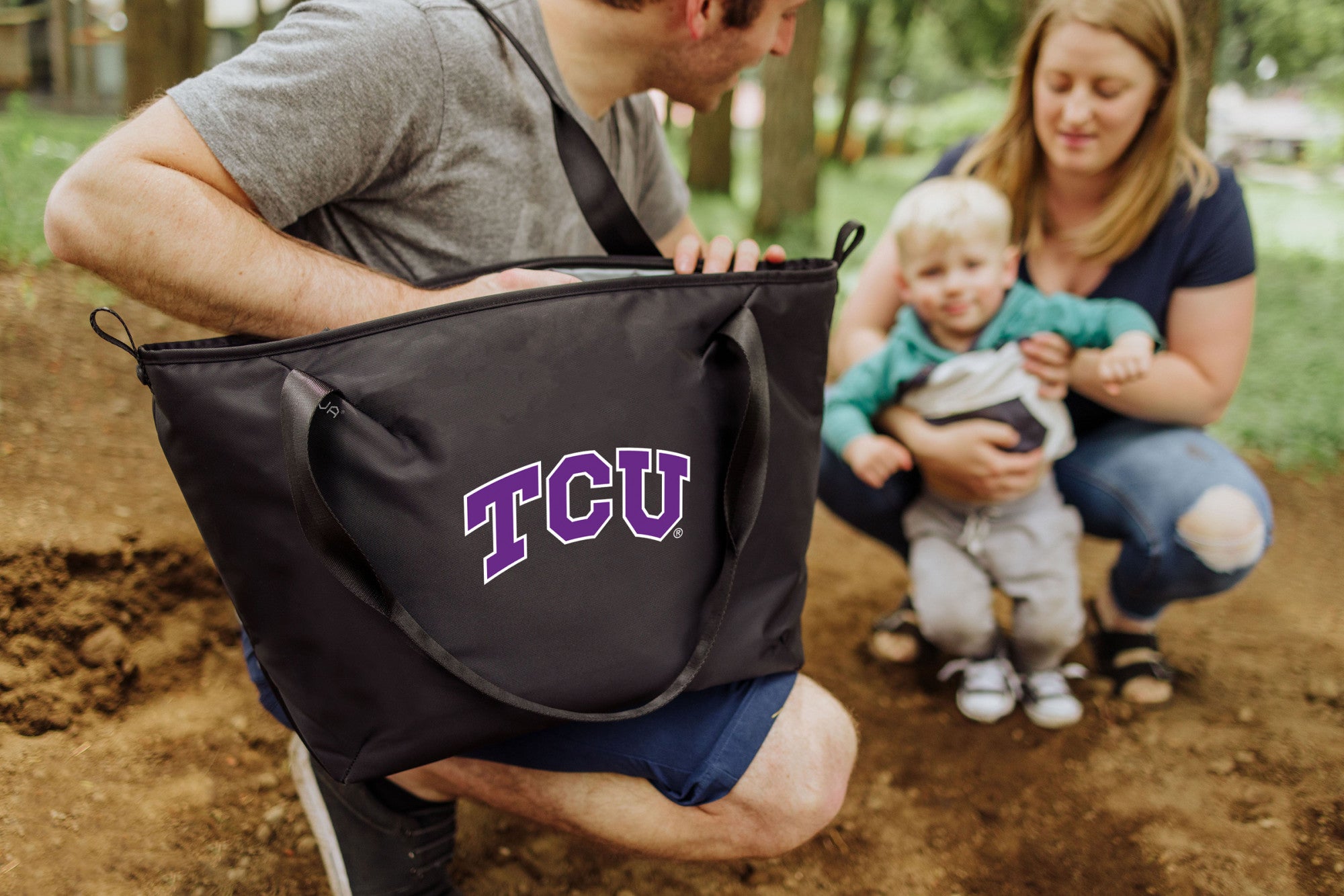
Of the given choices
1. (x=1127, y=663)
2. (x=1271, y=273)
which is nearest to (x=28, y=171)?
(x=1127, y=663)

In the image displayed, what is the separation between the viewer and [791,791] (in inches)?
60.9

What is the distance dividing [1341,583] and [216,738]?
10.9 feet

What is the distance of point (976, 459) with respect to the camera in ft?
7.14

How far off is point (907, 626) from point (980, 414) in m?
0.66

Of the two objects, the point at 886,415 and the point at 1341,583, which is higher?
the point at 886,415

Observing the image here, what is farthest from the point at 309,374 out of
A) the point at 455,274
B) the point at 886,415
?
the point at 886,415

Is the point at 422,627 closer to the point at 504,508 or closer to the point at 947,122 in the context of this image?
the point at 504,508

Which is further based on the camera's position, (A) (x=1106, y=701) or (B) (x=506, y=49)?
(A) (x=1106, y=701)

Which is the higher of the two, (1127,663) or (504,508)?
(504,508)

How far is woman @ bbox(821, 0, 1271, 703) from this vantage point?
86.0 inches

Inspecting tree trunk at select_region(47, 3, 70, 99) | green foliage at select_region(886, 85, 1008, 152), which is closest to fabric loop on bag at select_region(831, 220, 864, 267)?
tree trunk at select_region(47, 3, 70, 99)

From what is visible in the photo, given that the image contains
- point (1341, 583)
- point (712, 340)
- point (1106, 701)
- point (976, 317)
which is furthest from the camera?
point (1341, 583)

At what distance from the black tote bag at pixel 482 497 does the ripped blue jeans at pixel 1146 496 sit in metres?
1.20

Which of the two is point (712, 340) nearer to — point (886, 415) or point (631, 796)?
point (631, 796)
